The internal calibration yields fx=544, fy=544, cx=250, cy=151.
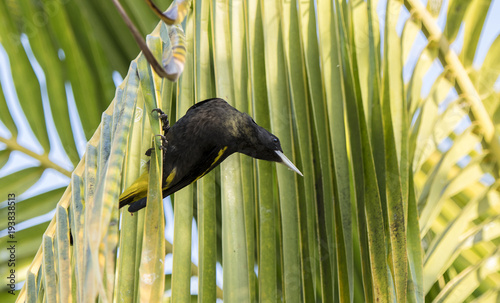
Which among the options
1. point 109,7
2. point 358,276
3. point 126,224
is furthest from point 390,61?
point 109,7

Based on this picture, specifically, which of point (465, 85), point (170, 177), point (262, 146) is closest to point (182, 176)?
point (170, 177)

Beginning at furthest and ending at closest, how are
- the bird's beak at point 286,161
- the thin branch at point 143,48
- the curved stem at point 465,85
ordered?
the curved stem at point 465,85, the bird's beak at point 286,161, the thin branch at point 143,48

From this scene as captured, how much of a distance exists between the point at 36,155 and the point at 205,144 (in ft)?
4.30

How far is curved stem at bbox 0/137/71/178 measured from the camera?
223cm

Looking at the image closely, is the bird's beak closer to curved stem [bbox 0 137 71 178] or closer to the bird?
the bird

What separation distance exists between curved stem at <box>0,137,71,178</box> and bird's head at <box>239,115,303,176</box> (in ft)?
4.12

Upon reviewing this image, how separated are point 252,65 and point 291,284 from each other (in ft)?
1.67

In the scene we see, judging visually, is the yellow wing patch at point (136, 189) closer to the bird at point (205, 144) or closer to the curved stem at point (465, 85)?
the bird at point (205, 144)

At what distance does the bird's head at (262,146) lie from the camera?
1.14 metres

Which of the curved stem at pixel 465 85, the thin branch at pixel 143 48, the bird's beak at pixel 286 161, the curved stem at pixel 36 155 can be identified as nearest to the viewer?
the thin branch at pixel 143 48

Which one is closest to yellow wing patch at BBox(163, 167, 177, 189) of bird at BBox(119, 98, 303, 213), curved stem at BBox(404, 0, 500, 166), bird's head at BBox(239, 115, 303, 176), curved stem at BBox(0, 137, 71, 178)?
bird at BBox(119, 98, 303, 213)

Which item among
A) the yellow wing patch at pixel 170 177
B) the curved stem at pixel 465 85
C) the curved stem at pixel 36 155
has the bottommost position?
the yellow wing patch at pixel 170 177

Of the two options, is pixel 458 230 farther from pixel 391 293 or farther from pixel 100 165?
pixel 100 165

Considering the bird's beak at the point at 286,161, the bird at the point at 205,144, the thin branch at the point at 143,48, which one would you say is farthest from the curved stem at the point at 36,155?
the thin branch at the point at 143,48
